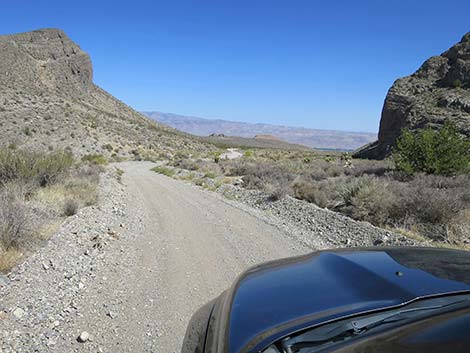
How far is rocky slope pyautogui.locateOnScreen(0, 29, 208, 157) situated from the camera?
3809cm

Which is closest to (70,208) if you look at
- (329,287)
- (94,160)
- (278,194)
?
(278,194)

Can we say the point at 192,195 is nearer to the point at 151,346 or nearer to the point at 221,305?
the point at 151,346

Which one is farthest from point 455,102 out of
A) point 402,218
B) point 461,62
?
point 402,218

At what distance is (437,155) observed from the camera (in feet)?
48.3

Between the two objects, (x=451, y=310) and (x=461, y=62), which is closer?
(x=451, y=310)

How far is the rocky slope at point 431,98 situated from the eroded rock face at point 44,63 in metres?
52.5

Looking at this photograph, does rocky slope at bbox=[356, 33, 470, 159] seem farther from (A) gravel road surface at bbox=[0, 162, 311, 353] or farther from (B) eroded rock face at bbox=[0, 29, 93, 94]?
(B) eroded rock face at bbox=[0, 29, 93, 94]

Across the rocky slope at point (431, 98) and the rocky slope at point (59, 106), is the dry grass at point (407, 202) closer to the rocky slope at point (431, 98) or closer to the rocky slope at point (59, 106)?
the rocky slope at point (59, 106)

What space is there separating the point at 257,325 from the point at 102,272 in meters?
4.59

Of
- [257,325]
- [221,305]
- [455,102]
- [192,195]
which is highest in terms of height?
[455,102]

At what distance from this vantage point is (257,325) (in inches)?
73.1

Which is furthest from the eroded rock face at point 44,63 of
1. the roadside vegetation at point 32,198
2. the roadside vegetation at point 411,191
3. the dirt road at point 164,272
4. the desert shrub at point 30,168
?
the dirt road at point 164,272

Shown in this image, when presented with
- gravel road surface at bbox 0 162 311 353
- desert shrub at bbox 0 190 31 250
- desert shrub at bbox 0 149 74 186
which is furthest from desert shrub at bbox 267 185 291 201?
desert shrub at bbox 0 190 31 250

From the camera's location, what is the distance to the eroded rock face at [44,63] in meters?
57.8
